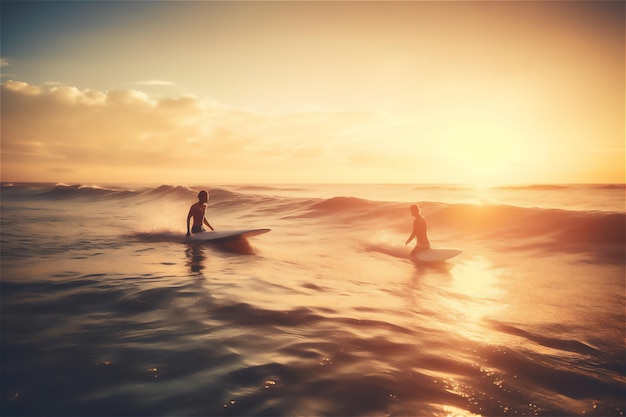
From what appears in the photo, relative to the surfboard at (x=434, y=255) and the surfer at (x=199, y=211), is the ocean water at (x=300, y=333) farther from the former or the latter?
the surfer at (x=199, y=211)

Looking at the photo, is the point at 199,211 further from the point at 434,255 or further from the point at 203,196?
the point at 434,255

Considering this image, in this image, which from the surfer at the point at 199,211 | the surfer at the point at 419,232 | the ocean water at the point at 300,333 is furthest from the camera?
the surfer at the point at 199,211

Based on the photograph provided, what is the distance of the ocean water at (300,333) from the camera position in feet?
11.4

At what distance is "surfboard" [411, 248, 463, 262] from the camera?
10.8 meters

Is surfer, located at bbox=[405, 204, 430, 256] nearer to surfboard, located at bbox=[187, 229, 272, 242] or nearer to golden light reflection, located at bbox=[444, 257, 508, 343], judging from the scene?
golden light reflection, located at bbox=[444, 257, 508, 343]

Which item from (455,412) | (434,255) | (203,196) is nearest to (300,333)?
(455,412)

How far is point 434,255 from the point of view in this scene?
1098cm

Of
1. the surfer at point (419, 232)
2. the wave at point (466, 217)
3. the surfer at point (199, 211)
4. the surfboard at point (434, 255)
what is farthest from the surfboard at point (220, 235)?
the wave at point (466, 217)

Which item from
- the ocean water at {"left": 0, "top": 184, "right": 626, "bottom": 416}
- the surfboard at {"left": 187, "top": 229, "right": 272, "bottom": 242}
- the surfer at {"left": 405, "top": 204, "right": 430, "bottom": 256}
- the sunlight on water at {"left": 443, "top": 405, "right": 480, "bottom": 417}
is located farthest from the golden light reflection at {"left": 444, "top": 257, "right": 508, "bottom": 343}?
the surfboard at {"left": 187, "top": 229, "right": 272, "bottom": 242}

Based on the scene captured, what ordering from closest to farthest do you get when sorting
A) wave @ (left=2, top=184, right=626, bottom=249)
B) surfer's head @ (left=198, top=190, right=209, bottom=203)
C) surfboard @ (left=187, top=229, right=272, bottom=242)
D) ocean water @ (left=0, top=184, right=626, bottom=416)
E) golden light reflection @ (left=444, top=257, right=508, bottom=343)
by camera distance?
ocean water @ (left=0, top=184, right=626, bottom=416)
golden light reflection @ (left=444, top=257, right=508, bottom=343)
surfboard @ (left=187, top=229, right=272, bottom=242)
surfer's head @ (left=198, top=190, right=209, bottom=203)
wave @ (left=2, top=184, right=626, bottom=249)

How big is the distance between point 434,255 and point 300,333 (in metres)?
7.35

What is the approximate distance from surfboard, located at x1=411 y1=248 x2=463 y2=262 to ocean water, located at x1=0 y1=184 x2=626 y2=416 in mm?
354

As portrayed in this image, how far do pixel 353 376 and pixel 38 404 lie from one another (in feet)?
10.7

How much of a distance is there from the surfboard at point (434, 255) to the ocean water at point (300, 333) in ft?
1.16
